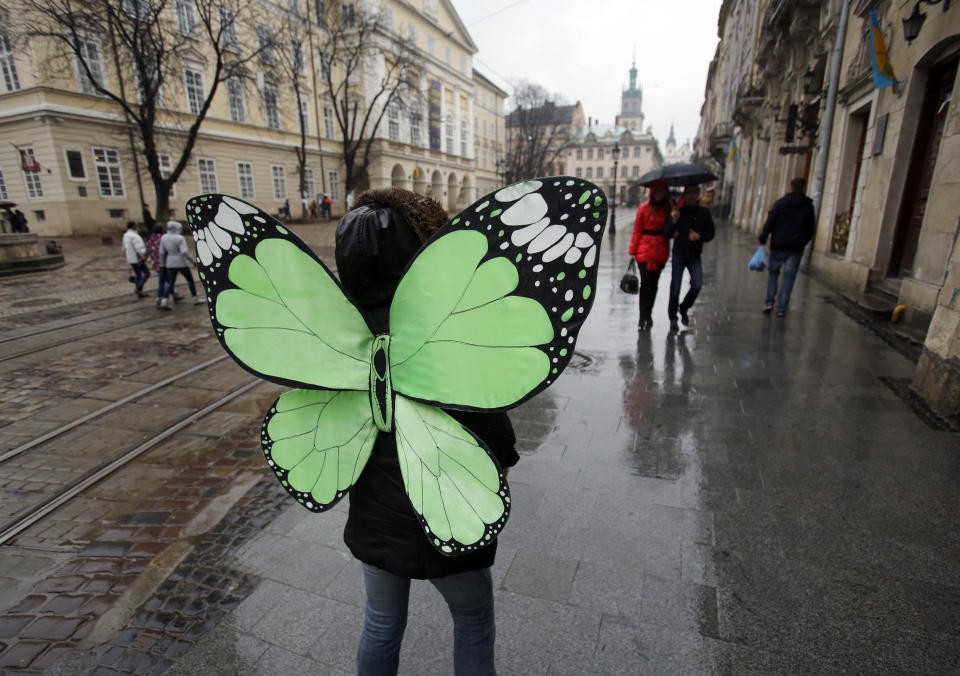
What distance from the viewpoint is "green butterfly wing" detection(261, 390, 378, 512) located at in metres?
1.46

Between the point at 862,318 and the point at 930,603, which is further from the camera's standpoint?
the point at 862,318

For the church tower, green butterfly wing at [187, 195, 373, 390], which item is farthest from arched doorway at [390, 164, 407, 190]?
the church tower

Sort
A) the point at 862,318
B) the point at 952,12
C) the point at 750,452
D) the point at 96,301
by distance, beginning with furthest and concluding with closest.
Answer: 1. the point at 96,301
2. the point at 862,318
3. the point at 952,12
4. the point at 750,452

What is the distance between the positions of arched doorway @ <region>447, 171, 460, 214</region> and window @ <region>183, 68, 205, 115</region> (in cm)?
3034

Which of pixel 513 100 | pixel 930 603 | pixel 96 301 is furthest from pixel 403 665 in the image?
pixel 513 100

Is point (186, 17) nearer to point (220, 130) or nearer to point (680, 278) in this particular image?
point (220, 130)

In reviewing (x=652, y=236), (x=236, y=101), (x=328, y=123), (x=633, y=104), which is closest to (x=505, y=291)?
(x=652, y=236)

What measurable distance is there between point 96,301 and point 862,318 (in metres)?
13.9

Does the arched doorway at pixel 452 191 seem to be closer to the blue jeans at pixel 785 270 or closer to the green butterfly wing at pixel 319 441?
the blue jeans at pixel 785 270

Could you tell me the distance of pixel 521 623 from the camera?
2.24m

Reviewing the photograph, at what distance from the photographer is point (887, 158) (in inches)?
328

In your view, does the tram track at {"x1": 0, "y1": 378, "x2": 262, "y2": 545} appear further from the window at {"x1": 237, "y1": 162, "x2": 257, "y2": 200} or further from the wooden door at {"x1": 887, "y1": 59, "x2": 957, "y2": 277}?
the window at {"x1": 237, "y1": 162, "x2": 257, "y2": 200}

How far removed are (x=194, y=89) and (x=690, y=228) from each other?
32662mm

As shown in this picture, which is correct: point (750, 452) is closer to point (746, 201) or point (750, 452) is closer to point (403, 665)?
point (403, 665)
